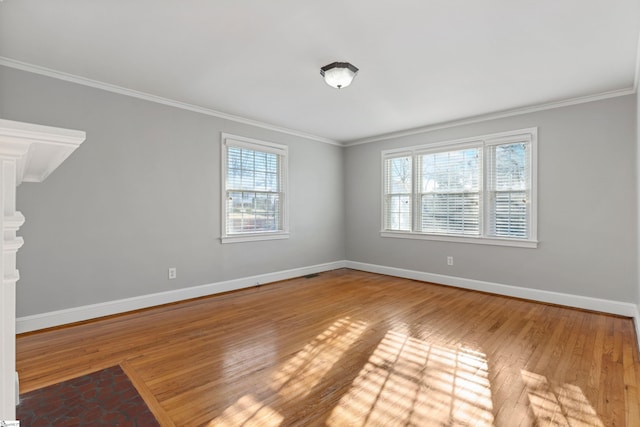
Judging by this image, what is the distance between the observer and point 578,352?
2670 mm

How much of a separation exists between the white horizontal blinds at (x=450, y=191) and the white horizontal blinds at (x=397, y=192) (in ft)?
0.73

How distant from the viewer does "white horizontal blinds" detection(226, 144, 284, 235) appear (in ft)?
15.4

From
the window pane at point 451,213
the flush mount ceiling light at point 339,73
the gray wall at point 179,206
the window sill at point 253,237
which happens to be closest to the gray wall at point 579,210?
the gray wall at point 179,206

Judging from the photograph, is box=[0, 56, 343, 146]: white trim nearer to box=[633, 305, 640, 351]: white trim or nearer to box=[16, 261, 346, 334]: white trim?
box=[16, 261, 346, 334]: white trim

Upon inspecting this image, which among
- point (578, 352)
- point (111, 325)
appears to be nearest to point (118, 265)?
point (111, 325)

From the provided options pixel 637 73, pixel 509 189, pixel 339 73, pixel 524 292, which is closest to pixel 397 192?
pixel 509 189

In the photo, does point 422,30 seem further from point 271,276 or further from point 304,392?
point 271,276

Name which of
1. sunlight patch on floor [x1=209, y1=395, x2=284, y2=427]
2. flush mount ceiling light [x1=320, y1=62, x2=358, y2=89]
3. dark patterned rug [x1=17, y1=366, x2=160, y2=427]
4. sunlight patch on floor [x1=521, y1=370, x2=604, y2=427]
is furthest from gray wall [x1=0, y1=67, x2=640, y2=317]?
sunlight patch on floor [x1=209, y1=395, x2=284, y2=427]

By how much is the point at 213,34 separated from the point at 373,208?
415 centimetres

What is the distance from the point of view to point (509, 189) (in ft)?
14.5

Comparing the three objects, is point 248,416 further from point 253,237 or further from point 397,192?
point 397,192

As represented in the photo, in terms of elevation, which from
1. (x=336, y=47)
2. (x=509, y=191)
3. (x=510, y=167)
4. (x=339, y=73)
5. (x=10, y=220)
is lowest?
(x=10, y=220)

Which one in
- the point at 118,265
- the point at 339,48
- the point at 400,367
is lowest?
the point at 400,367

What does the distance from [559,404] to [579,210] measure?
2808 mm
